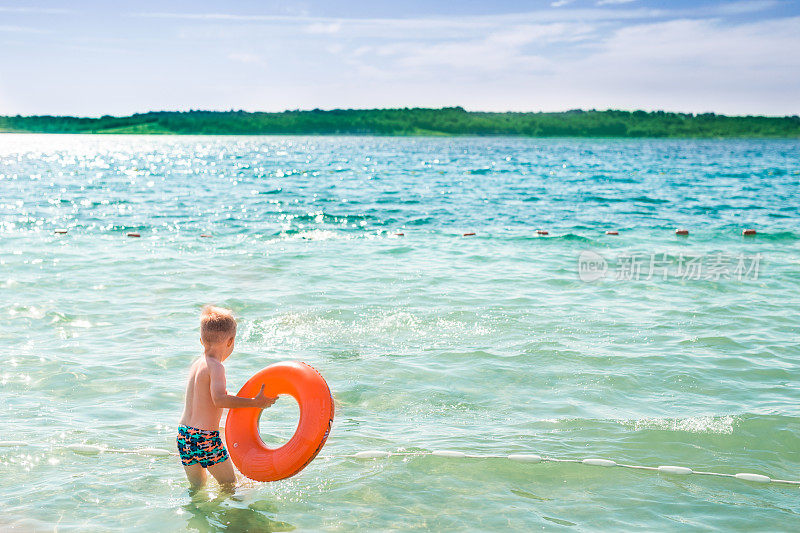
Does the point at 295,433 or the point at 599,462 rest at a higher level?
the point at 295,433

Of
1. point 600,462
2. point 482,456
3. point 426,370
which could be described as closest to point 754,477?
point 600,462

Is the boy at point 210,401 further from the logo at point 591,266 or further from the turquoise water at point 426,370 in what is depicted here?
the logo at point 591,266

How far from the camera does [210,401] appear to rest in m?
4.95

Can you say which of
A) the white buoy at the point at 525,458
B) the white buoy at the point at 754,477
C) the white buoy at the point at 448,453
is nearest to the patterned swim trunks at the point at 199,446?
the white buoy at the point at 448,453

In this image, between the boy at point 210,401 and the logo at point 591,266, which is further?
the logo at point 591,266

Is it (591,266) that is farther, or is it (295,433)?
(591,266)

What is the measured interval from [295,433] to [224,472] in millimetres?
624

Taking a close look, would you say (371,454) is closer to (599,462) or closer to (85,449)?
(599,462)

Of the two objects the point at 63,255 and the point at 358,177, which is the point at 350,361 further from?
the point at 358,177

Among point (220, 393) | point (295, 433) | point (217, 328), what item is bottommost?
point (295, 433)

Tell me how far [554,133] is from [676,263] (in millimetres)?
160294

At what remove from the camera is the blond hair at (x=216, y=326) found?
4.79 m

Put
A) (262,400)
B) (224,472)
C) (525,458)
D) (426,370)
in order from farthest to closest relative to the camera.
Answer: (426,370) → (525,458) → (224,472) → (262,400)

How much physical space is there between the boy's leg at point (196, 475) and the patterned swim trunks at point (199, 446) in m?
0.07
